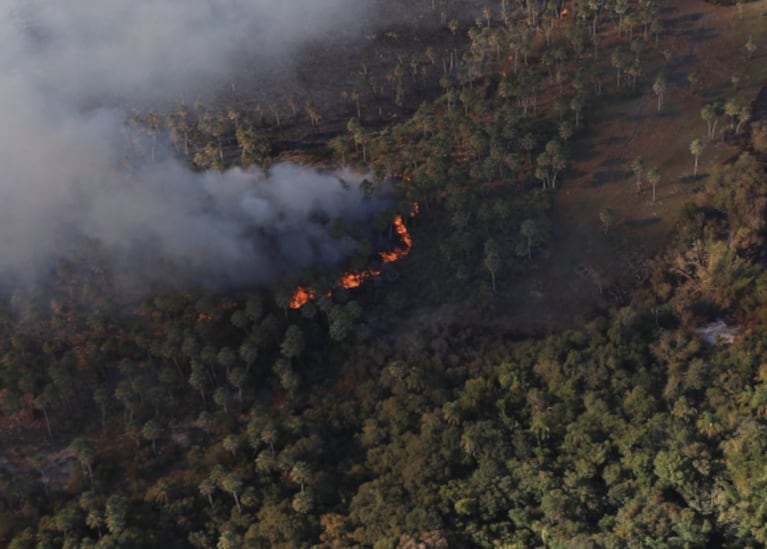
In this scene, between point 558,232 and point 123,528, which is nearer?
point 123,528

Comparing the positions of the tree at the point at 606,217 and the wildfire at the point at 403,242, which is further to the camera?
the wildfire at the point at 403,242

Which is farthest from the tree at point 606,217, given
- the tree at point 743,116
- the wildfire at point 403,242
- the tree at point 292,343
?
the tree at point 292,343

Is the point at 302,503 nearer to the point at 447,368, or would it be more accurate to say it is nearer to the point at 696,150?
the point at 447,368

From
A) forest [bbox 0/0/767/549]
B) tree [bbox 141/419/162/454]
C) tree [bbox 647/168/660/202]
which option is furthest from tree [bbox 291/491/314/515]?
tree [bbox 647/168/660/202]

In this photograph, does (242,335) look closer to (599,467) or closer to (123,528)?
(123,528)

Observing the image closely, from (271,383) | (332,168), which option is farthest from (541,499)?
(332,168)

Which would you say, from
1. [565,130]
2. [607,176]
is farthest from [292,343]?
[607,176]

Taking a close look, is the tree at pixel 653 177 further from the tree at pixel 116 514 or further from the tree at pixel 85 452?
the tree at pixel 116 514
